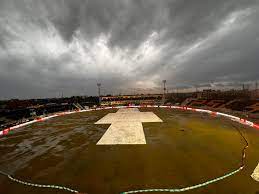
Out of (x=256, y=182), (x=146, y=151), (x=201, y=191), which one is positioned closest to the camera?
(x=201, y=191)

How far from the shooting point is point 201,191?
253 inches

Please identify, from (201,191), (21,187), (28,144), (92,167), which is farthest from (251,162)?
(28,144)

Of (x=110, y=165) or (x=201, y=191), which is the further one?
(x=110, y=165)

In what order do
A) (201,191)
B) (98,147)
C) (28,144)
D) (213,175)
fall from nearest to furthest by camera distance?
(201,191)
(213,175)
(98,147)
(28,144)

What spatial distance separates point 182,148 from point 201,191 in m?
5.38

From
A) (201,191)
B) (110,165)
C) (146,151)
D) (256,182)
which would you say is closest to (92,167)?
(110,165)

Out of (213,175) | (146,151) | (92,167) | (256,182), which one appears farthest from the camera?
(146,151)

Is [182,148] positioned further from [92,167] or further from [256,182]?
[92,167]

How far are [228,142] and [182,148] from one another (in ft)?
14.3

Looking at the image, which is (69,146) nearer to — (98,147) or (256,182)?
(98,147)

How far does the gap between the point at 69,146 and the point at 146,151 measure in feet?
21.5

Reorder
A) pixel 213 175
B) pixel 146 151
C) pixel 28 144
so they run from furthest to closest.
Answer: pixel 28 144 → pixel 146 151 → pixel 213 175

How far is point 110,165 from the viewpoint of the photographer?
9.09 m

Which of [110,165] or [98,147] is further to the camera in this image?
[98,147]
